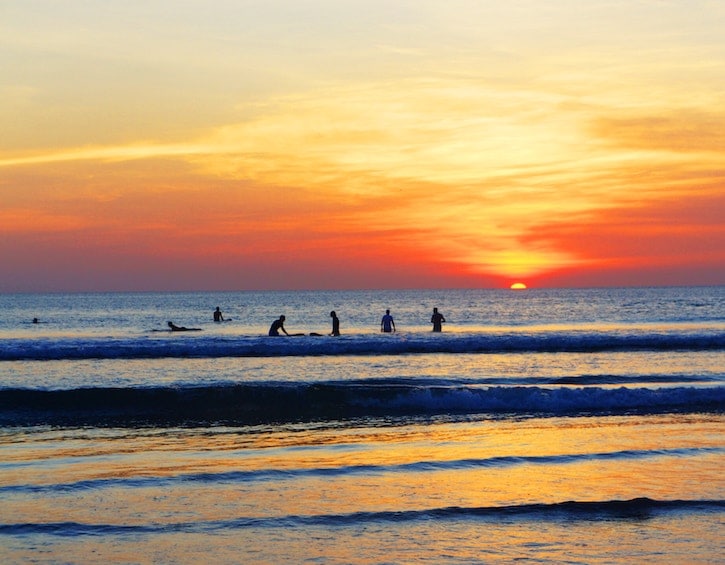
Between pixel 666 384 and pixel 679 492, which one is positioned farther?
pixel 666 384

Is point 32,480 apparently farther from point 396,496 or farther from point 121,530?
point 396,496

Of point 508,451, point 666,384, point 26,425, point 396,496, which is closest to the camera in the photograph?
point 396,496

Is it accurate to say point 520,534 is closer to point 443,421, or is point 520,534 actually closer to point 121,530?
point 121,530

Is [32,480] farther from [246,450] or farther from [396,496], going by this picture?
[396,496]

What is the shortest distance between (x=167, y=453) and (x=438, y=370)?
14.3 m

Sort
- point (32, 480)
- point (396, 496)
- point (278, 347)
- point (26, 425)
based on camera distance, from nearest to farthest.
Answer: point (396, 496)
point (32, 480)
point (26, 425)
point (278, 347)

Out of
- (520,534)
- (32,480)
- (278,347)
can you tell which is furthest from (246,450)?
(278,347)

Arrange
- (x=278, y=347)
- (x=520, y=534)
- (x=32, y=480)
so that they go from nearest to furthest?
(x=520, y=534)
(x=32, y=480)
(x=278, y=347)

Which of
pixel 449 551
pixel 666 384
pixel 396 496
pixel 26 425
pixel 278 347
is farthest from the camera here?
pixel 278 347

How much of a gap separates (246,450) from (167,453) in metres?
1.18

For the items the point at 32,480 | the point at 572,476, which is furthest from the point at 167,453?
the point at 572,476

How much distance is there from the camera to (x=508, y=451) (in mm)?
12109

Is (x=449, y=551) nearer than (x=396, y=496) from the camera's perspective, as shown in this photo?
Yes

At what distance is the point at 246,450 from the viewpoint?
498 inches
